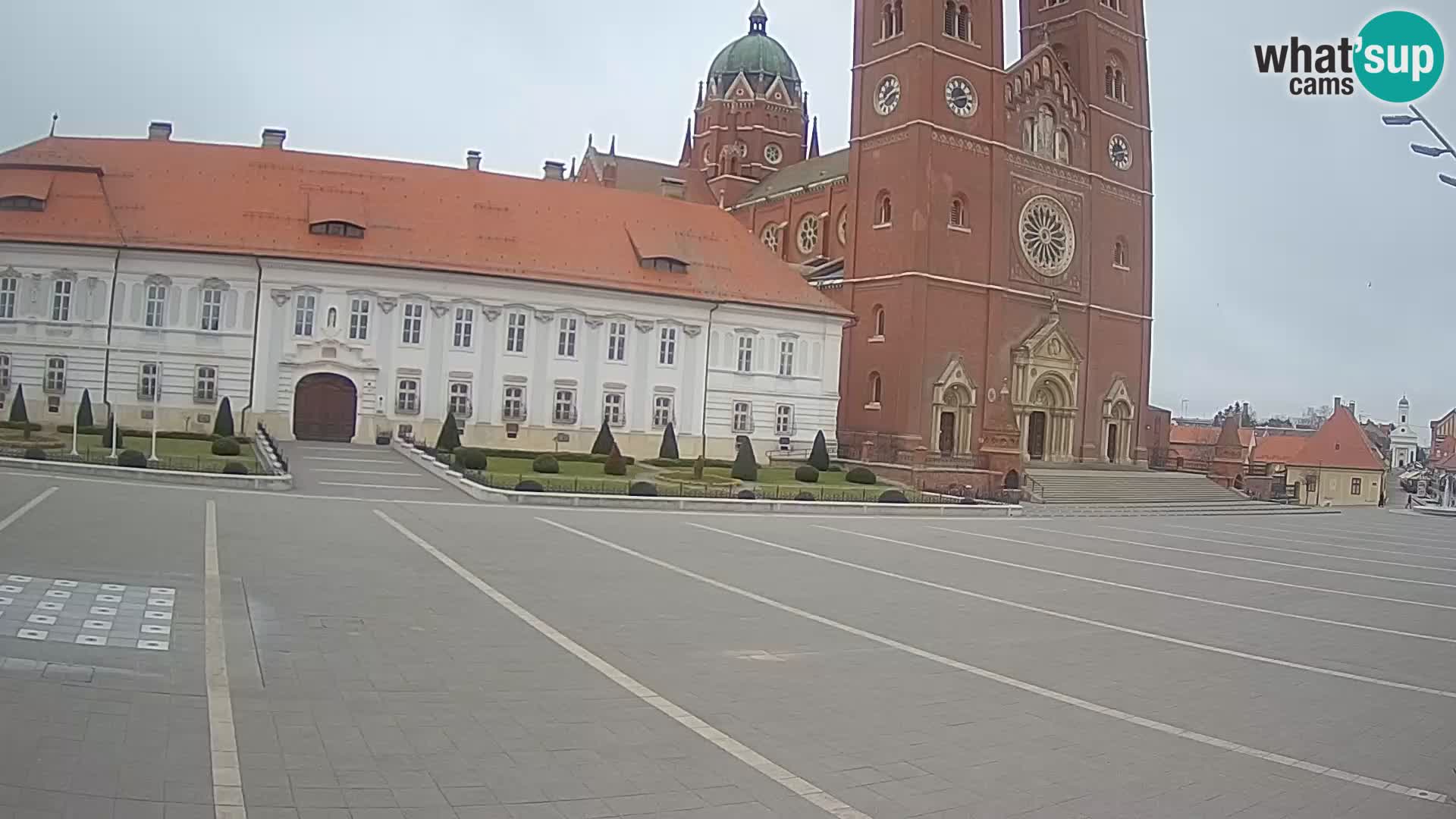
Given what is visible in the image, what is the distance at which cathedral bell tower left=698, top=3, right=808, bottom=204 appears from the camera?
80875mm

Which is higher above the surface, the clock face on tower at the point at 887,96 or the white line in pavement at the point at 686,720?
the clock face on tower at the point at 887,96

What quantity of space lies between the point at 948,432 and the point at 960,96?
15.6 m

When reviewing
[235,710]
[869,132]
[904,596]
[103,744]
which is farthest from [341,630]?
[869,132]

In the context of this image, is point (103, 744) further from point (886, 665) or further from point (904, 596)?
point (904, 596)

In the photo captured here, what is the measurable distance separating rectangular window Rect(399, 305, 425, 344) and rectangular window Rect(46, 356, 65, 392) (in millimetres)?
11919

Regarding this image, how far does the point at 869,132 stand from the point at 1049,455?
18.2 meters

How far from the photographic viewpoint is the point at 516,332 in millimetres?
45500

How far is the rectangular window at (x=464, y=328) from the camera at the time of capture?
4475 cm

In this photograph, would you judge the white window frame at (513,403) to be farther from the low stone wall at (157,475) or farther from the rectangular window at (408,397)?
the low stone wall at (157,475)

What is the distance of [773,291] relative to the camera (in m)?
49.8

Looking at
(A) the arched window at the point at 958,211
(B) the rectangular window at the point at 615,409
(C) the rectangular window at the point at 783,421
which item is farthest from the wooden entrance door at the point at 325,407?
(A) the arched window at the point at 958,211

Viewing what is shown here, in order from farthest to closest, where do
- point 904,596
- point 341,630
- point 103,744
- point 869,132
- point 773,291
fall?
1. point 869,132
2. point 773,291
3. point 904,596
4. point 341,630
5. point 103,744

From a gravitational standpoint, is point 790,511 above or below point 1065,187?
below

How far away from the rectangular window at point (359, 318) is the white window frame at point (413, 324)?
4.11 feet
